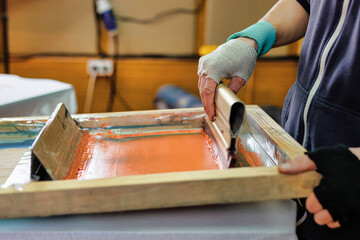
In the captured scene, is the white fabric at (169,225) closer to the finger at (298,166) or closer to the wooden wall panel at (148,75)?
the finger at (298,166)

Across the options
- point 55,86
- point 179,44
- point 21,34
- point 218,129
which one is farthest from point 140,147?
point 21,34

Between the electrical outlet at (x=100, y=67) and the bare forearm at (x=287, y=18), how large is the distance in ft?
4.77

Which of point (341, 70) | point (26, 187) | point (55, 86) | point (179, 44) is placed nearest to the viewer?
point (26, 187)

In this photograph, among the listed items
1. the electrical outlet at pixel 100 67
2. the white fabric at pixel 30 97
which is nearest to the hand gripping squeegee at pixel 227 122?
the white fabric at pixel 30 97

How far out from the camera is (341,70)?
59cm

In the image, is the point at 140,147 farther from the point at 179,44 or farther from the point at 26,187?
the point at 179,44

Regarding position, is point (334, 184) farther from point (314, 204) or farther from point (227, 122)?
point (227, 122)

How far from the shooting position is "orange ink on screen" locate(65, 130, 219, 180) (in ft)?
1.87

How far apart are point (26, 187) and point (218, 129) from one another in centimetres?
37

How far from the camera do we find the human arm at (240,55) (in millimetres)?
Answer: 667

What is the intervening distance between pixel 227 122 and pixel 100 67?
1726 millimetres

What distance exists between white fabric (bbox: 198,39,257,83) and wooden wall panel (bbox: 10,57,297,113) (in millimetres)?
1353

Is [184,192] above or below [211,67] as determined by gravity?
below

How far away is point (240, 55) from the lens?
2.34 ft
